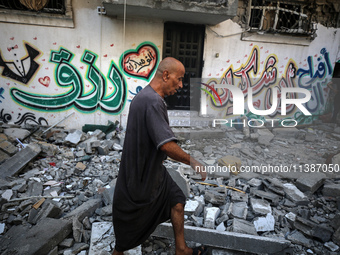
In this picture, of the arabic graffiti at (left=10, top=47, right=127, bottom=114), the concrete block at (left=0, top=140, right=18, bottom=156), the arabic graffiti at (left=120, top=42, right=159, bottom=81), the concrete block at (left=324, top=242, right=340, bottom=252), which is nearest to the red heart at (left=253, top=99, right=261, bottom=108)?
→ the arabic graffiti at (left=120, top=42, right=159, bottom=81)

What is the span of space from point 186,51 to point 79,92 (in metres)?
3.32

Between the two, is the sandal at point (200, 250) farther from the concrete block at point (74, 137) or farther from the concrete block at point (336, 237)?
the concrete block at point (74, 137)

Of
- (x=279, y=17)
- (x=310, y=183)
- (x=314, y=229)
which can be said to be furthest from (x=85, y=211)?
(x=279, y=17)

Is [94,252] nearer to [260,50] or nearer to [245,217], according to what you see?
[245,217]

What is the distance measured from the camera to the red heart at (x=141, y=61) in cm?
637

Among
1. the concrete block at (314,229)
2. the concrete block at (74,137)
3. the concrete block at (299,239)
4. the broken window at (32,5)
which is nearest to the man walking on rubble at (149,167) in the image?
the concrete block at (299,239)

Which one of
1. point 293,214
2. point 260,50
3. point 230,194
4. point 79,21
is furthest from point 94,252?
point 260,50

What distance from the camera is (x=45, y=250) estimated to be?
2230 mm

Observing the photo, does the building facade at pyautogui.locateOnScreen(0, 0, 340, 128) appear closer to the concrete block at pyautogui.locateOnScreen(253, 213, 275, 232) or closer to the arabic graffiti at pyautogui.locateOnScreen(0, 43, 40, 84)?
the arabic graffiti at pyautogui.locateOnScreen(0, 43, 40, 84)

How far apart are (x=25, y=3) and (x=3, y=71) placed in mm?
1843

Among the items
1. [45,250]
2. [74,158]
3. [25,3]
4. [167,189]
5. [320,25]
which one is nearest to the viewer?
[167,189]

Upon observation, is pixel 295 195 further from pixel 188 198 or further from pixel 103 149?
pixel 103 149

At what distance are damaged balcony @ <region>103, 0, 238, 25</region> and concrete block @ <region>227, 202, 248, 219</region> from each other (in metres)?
4.38

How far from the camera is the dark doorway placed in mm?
6422
